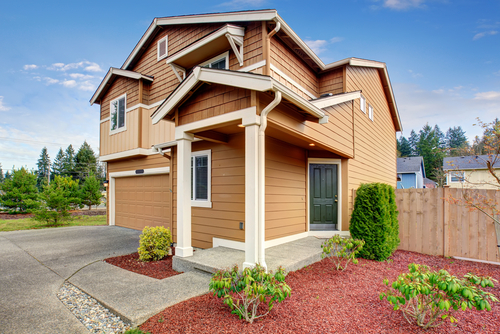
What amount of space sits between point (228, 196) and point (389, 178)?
9.87 meters

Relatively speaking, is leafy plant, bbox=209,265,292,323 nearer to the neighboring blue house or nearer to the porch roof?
the porch roof

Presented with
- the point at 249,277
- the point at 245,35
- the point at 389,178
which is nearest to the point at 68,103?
the point at 245,35

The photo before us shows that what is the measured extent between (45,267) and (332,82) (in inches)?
334

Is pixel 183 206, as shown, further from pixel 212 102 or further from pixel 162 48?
pixel 162 48

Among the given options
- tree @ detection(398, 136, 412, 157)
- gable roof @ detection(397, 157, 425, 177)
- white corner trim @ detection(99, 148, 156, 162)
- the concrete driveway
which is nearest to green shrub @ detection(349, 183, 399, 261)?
the concrete driveway

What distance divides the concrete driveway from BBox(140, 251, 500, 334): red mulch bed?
114 cm

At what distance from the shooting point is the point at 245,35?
5.57 meters

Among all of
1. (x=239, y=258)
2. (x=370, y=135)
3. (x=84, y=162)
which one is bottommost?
(x=239, y=258)

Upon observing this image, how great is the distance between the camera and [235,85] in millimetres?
3576

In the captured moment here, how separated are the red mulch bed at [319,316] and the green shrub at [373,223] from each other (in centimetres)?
121

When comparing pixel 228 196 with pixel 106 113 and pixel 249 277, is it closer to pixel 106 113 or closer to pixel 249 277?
pixel 249 277

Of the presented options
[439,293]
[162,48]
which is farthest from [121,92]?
[439,293]

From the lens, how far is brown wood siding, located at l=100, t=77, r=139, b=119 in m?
8.65

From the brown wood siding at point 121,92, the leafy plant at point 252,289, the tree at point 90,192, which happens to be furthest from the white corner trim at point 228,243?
the tree at point 90,192
